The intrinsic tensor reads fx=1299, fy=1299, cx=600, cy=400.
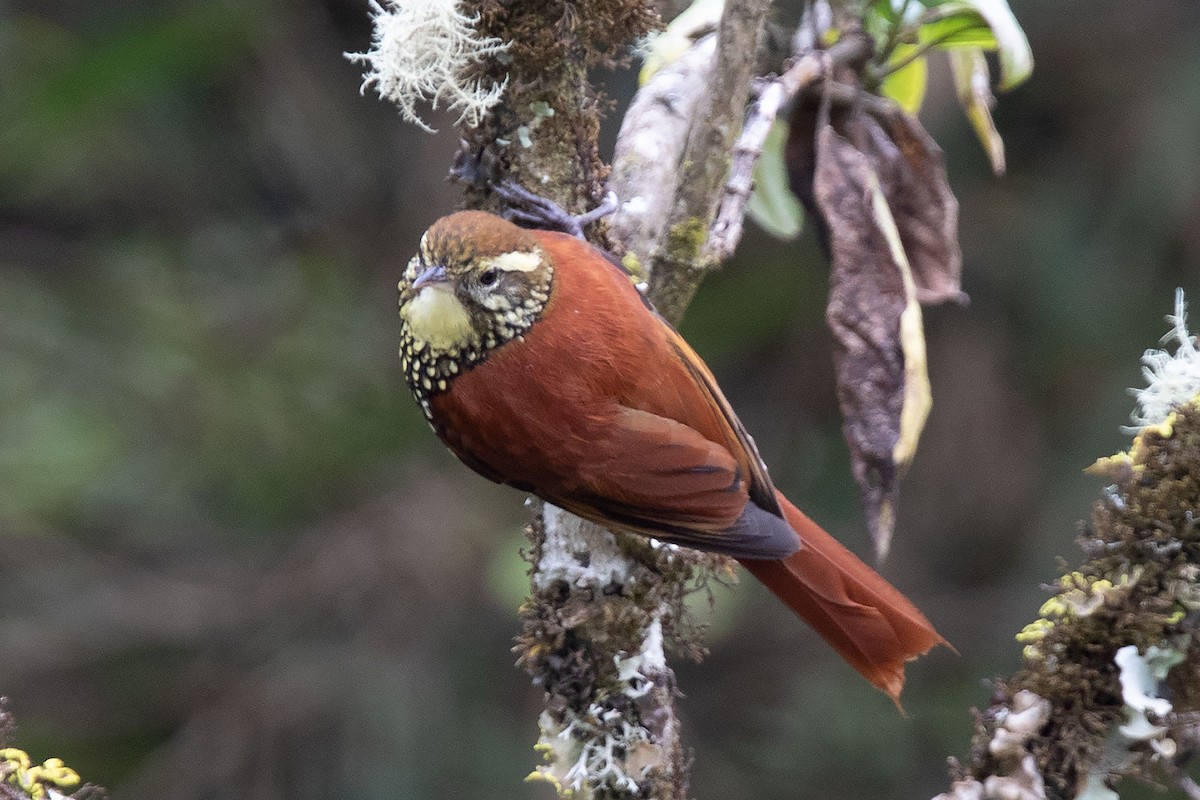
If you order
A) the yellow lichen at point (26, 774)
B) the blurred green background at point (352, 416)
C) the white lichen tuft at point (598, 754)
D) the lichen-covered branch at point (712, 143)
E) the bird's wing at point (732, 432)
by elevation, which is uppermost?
the blurred green background at point (352, 416)

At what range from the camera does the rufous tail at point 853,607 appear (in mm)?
2209

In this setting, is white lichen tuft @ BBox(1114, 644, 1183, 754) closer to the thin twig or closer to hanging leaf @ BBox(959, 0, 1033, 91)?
the thin twig

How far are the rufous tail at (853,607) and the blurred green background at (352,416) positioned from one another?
4.29 ft

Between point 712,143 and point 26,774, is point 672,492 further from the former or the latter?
point 26,774

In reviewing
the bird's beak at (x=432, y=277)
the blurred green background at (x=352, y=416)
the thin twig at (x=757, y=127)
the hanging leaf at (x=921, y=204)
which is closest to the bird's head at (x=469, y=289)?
the bird's beak at (x=432, y=277)

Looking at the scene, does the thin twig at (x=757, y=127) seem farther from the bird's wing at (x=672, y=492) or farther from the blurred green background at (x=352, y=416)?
the blurred green background at (x=352, y=416)

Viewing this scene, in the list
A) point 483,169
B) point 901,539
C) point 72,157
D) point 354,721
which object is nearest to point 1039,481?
point 901,539

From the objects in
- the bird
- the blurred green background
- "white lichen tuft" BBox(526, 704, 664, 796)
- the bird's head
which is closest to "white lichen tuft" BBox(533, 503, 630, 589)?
the bird

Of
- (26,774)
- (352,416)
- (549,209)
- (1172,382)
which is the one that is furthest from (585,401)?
(352,416)

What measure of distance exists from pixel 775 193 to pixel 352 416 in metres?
1.70

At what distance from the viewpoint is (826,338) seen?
4.74 metres

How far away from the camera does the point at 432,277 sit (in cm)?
205

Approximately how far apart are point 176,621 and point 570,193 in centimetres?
272

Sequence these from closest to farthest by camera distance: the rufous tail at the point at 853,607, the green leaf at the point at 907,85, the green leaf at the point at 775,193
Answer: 1. the rufous tail at the point at 853,607
2. the green leaf at the point at 775,193
3. the green leaf at the point at 907,85
